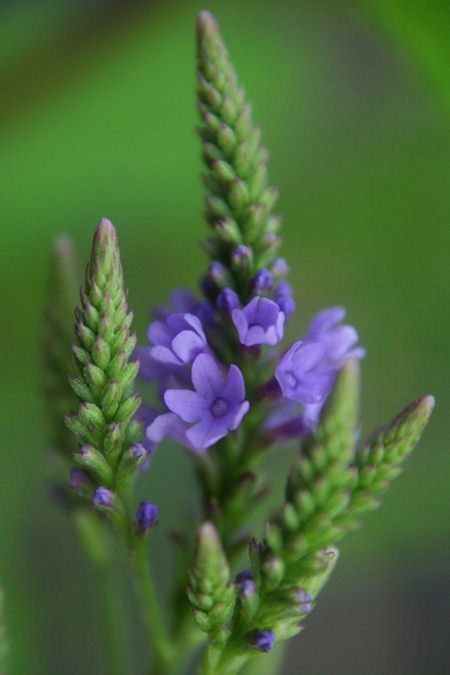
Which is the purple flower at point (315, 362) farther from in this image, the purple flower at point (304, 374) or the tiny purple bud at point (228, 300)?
the tiny purple bud at point (228, 300)

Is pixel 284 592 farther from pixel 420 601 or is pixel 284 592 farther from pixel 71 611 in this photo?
pixel 420 601

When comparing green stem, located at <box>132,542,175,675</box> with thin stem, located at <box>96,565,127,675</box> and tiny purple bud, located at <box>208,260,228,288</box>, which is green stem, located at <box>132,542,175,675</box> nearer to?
thin stem, located at <box>96,565,127,675</box>

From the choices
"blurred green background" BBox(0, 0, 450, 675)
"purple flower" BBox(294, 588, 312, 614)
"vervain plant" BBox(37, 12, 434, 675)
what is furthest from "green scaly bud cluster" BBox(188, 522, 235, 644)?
"blurred green background" BBox(0, 0, 450, 675)

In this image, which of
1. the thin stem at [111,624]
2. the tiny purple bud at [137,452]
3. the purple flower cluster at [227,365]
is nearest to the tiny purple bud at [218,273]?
the purple flower cluster at [227,365]

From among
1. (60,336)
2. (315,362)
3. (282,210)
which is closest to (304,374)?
→ (315,362)

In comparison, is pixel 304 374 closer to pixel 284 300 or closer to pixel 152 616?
pixel 284 300

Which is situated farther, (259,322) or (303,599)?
(259,322)

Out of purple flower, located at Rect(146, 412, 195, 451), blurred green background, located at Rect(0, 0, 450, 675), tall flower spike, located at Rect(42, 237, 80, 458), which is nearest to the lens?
purple flower, located at Rect(146, 412, 195, 451)
